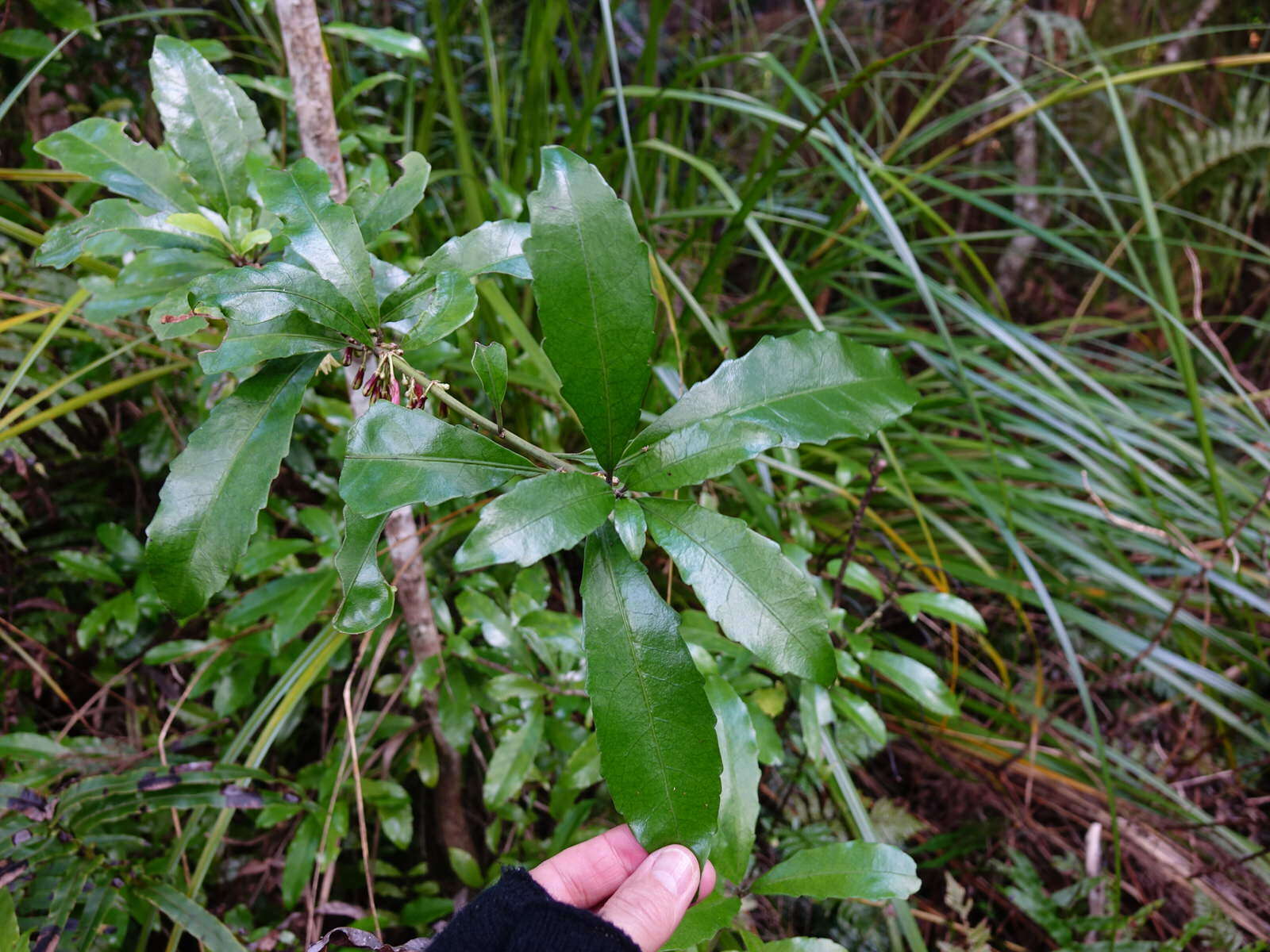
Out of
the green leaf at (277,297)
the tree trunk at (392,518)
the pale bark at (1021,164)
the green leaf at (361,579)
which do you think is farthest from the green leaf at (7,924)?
the pale bark at (1021,164)

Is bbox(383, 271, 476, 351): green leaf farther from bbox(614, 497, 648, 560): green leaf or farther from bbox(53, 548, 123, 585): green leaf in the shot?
bbox(53, 548, 123, 585): green leaf

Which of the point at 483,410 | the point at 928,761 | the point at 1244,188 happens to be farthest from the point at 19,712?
the point at 1244,188

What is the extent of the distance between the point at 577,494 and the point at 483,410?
2.50 feet

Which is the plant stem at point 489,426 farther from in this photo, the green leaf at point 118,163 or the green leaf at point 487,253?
the green leaf at point 118,163

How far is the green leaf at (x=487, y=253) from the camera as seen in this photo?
1.88 ft

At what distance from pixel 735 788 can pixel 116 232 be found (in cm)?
77

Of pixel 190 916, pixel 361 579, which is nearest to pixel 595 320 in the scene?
pixel 361 579

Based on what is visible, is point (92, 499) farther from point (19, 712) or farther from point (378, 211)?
point (378, 211)

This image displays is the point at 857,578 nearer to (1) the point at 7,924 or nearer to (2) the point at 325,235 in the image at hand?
(2) the point at 325,235

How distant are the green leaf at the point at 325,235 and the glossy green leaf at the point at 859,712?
69cm

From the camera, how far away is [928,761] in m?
1.26

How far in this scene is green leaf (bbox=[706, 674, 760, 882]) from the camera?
0.66m

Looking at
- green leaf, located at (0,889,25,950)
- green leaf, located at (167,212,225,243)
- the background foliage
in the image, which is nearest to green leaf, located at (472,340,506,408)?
green leaf, located at (167,212,225,243)

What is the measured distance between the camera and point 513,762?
90 centimetres
